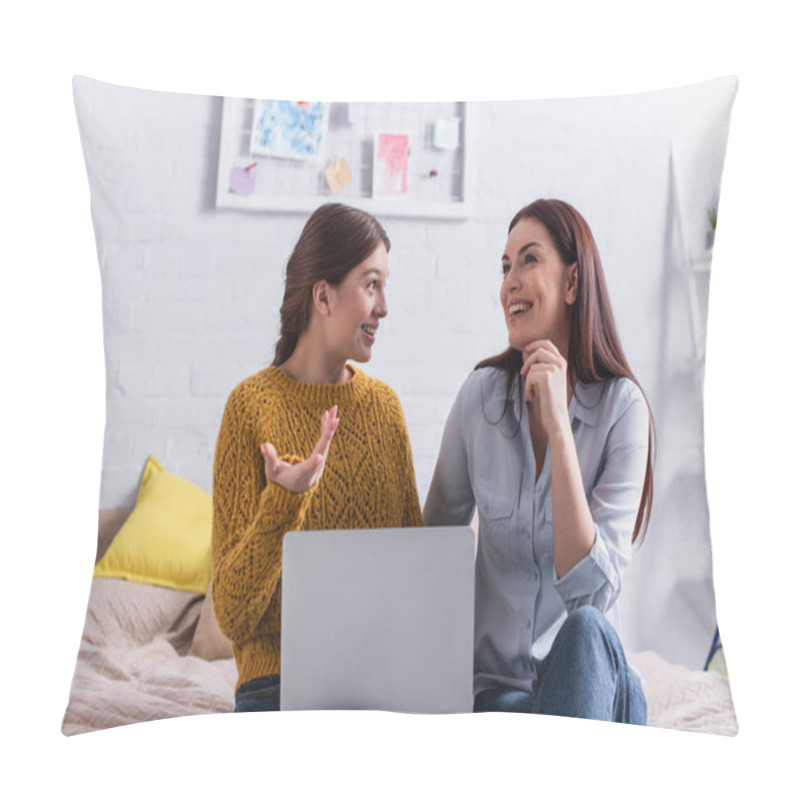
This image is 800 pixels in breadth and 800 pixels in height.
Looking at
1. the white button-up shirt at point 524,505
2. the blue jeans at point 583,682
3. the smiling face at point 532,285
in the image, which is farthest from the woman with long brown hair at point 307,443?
the blue jeans at point 583,682

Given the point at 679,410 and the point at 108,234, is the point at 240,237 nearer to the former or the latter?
the point at 108,234

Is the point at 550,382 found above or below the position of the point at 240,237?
below

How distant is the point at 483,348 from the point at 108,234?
Result: 0.77 metres

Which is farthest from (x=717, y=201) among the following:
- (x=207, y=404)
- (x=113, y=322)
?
(x=113, y=322)

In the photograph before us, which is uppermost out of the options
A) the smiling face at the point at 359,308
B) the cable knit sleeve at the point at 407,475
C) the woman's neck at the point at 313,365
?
the smiling face at the point at 359,308

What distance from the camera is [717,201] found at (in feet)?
7.24

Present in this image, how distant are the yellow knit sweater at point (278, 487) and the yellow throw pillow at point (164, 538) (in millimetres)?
37

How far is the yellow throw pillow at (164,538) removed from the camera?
2.15m

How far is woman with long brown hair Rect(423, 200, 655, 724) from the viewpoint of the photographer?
2.12m

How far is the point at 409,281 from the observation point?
84.5 inches

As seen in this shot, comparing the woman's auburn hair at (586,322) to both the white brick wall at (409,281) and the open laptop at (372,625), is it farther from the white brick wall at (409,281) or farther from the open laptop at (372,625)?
the open laptop at (372,625)

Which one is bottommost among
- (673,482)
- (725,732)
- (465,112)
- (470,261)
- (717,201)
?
(725,732)

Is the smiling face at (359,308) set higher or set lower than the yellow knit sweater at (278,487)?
higher

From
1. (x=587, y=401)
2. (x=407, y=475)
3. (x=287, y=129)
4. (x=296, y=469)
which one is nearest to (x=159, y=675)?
(x=296, y=469)
